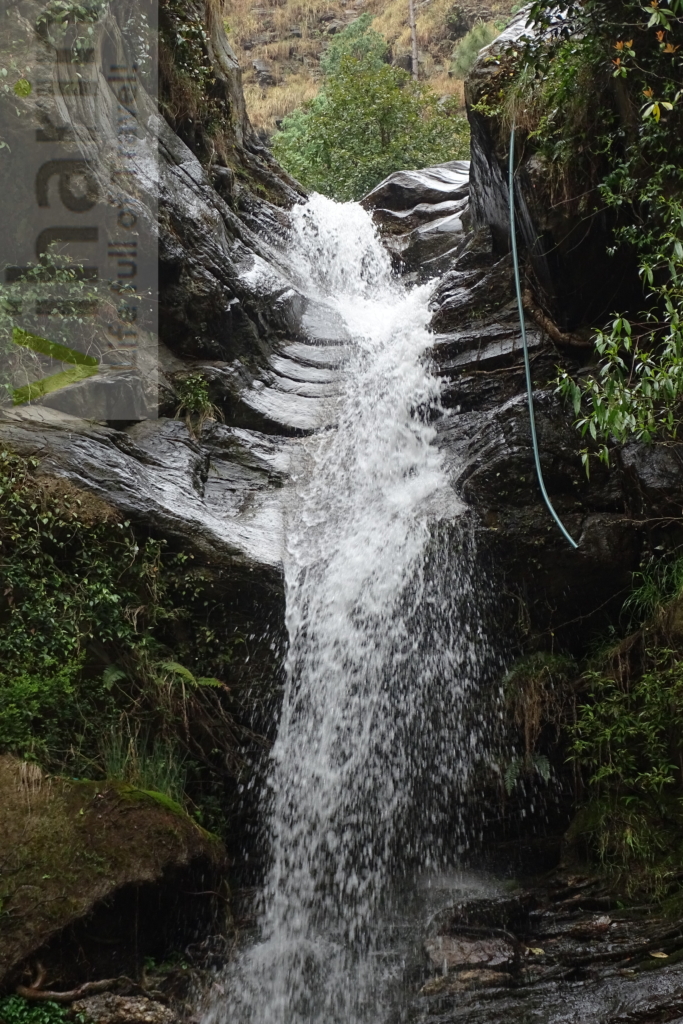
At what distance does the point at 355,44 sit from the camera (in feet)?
92.2

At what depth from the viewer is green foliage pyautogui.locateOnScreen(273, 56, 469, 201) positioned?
56.2 ft

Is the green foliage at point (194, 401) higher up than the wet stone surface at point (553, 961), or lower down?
higher up

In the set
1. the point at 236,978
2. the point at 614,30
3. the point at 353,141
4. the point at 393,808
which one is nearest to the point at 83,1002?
the point at 236,978

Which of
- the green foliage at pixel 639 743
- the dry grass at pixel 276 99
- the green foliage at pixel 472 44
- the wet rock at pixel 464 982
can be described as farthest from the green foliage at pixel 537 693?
the dry grass at pixel 276 99

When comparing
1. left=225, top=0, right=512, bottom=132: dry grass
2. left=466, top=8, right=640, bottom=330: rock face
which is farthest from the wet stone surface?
left=225, top=0, right=512, bottom=132: dry grass

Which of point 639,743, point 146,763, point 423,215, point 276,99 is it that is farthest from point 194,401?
point 276,99

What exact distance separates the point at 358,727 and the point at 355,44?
27.8 m

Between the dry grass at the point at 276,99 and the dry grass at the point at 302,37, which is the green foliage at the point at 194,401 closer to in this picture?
the dry grass at the point at 302,37

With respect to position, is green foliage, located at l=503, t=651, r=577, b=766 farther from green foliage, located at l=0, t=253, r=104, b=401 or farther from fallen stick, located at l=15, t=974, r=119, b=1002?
green foliage, located at l=0, t=253, r=104, b=401

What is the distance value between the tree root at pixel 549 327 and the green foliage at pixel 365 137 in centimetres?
976

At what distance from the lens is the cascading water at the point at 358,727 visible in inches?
206

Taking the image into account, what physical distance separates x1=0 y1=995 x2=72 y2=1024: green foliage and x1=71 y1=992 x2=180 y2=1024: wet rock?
0.26 feet

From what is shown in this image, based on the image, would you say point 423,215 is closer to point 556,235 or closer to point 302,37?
point 556,235

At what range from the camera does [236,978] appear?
512 cm
